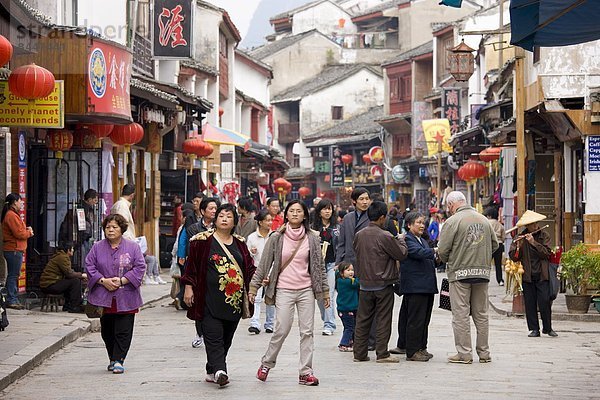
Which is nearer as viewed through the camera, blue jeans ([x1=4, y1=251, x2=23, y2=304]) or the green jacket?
the green jacket

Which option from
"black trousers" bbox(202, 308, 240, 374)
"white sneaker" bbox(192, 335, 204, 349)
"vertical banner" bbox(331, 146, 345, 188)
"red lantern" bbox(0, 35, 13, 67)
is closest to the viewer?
"black trousers" bbox(202, 308, 240, 374)

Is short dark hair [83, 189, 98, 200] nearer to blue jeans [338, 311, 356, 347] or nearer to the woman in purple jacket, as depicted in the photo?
blue jeans [338, 311, 356, 347]

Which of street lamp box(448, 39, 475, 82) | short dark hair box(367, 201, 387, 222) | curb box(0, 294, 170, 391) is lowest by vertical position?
curb box(0, 294, 170, 391)

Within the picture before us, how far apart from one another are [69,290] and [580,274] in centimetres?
765

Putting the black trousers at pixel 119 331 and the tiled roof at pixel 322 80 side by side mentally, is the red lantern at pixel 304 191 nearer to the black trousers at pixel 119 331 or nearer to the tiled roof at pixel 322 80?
the tiled roof at pixel 322 80

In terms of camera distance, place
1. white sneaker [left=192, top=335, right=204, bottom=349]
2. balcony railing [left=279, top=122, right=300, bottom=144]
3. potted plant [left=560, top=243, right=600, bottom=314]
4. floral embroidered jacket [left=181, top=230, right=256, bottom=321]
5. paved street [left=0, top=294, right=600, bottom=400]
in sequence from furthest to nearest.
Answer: balcony railing [left=279, top=122, right=300, bottom=144] → potted plant [left=560, top=243, right=600, bottom=314] → white sneaker [left=192, top=335, right=204, bottom=349] → floral embroidered jacket [left=181, top=230, right=256, bottom=321] → paved street [left=0, top=294, right=600, bottom=400]

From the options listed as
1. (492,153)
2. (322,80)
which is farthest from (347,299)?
(322,80)

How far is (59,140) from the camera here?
731 inches

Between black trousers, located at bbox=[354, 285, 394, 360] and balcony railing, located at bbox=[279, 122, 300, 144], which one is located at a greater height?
balcony railing, located at bbox=[279, 122, 300, 144]

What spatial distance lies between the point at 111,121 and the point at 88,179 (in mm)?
1550

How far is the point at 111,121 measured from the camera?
19.1 metres

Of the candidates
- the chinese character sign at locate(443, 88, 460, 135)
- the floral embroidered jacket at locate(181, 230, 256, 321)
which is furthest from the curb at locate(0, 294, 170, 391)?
the chinese character sign at locate(443, 88, 460, 135)

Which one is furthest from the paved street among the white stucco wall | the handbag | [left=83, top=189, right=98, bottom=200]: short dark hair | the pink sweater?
the white stucco wall

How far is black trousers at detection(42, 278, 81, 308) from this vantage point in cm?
1705
